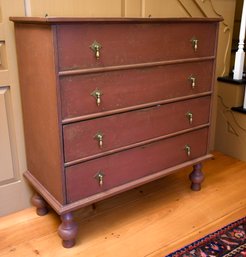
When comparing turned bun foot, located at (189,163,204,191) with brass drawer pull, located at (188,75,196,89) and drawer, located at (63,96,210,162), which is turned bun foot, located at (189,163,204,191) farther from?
brass drawer pull, located at (188,75,196,89)

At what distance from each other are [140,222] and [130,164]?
35cm

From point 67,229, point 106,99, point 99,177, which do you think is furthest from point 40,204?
point 106,99

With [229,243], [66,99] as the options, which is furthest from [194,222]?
[66,99]

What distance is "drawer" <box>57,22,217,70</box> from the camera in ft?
4.17

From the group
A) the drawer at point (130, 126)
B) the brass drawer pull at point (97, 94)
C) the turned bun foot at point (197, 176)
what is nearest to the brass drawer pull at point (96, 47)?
the brass drawer pull at point (97, 94)

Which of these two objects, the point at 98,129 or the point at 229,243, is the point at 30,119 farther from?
the point at 229,243

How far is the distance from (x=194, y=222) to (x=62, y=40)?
1.14 meters

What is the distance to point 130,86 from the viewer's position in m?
1.49

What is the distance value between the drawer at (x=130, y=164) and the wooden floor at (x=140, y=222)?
0.86ft

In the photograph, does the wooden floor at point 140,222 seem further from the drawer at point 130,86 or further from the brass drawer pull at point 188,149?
the drawer at point 130,86

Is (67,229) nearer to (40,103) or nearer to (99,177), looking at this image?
(99,177)

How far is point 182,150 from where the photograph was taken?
1.83m

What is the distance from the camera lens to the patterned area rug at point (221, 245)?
1.52m

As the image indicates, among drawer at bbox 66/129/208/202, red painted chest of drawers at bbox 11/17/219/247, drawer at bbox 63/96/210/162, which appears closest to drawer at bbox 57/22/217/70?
red painted chest of drawers at bbox 11/17/219/247
